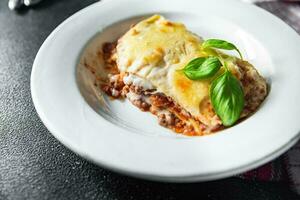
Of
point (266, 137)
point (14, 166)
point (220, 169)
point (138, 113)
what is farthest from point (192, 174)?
point (14, 166)

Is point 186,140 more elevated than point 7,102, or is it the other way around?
point 186,140

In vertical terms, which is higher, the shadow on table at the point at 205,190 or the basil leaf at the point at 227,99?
the basil leaf at the point at 227,99

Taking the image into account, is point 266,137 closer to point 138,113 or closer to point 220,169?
point 220,169

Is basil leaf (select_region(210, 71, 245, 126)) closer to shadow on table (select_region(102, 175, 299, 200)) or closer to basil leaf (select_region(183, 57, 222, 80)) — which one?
basil leaf (select_region(183, 57, 222, 80))

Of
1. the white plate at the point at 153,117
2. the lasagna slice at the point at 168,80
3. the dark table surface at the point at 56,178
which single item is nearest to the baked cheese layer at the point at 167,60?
the lasagna slice at the point at 168,80

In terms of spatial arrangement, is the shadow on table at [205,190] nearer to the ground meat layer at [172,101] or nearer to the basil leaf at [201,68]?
the ground meat layer at [172,101]

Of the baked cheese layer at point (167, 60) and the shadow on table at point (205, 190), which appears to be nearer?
the shadow on table at point (205, 190)
